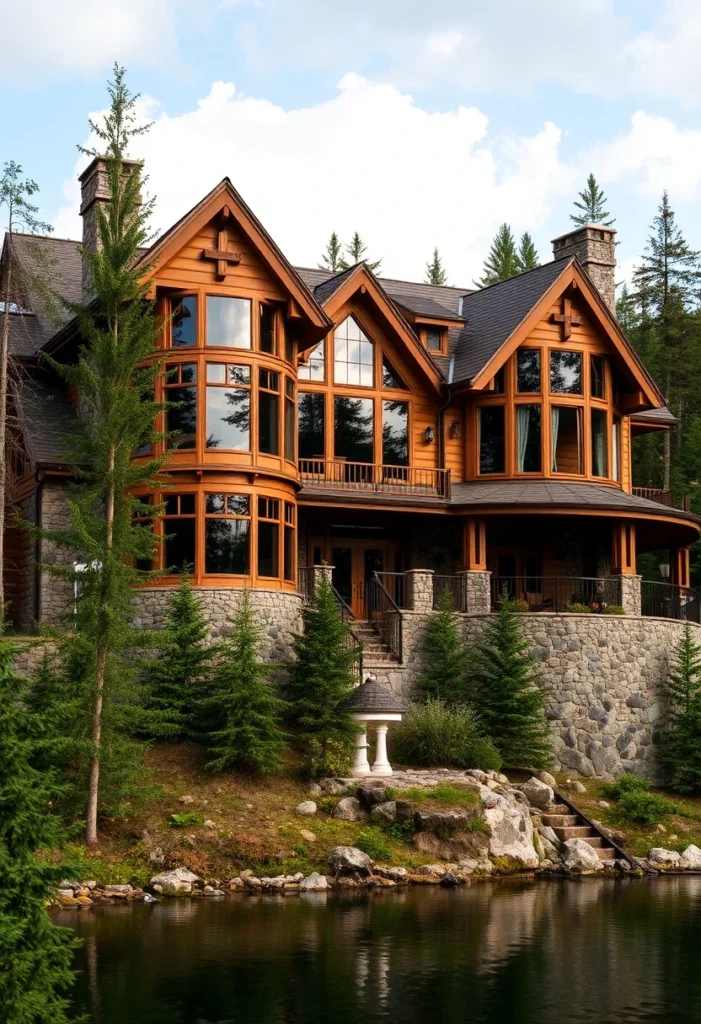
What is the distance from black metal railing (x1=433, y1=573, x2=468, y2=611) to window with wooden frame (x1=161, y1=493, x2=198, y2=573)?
243 inches

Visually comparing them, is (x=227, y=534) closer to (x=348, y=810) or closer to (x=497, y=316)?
(x=348, y=810)

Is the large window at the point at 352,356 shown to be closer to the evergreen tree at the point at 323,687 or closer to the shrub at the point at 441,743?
the evergreen tree at the point at 323,687

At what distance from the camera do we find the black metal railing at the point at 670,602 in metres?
33.3

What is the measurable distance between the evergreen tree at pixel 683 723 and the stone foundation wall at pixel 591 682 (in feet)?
1.05

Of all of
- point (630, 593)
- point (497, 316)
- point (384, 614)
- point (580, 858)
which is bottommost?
point (580, 858)

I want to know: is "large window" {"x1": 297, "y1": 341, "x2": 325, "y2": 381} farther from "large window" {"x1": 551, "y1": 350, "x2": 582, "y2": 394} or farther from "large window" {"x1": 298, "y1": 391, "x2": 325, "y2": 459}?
"large window" {"x1": 551, "y1": 350, "x2": 582, "y2": 394}

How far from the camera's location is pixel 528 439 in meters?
33.6

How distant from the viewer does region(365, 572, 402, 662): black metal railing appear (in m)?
30.6

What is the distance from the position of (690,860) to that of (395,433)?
12.4 metres

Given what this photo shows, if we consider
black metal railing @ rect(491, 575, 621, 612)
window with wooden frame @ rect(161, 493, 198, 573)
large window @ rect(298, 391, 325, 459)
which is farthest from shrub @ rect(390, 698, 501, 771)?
large window @ rect(298, 391, 325, 459)

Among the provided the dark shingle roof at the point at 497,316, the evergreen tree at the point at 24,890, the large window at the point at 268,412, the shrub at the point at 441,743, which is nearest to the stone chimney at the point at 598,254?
the dark shingle roof at the point at 497,316

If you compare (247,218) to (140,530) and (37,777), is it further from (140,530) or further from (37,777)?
(37,777)

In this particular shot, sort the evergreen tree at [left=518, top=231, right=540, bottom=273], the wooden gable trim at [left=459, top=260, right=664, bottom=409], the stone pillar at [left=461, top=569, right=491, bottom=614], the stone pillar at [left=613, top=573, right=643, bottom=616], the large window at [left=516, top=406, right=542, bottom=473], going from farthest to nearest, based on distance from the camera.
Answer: the evergreen tree at [left=518, top=231, right=540, bottom=273] < the large window at [left=516, top=406, right=542, bottom=473] < the wooden gable trim at [left=459, top=260, right=664, bottom=409] < the stone pillar at [left=613, top=573, right=643, bottom=616] < the stone pillar at [left=461, top=569, right=491, bottom=614]

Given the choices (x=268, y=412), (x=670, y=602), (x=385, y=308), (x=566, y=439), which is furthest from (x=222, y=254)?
(x=670, y=602)
